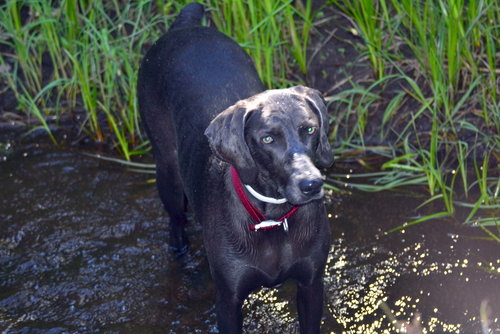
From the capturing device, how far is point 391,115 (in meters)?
5.40

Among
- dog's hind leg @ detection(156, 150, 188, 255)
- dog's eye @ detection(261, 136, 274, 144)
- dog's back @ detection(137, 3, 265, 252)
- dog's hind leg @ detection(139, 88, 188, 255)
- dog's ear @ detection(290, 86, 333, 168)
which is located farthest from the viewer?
dog's hind leg @ detection(156, 150, 188, 255)

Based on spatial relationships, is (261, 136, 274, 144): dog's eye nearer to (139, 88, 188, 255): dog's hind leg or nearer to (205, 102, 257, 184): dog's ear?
(205, 102, 257, 184): dog's ear

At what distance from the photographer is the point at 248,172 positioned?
121 inches

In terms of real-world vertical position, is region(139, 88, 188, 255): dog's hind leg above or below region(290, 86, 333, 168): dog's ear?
below

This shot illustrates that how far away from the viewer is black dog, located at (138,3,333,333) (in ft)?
9.90

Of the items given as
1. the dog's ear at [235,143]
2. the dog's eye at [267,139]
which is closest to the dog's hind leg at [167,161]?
the dog's ear at [235,143]

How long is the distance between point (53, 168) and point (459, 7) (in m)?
2.87

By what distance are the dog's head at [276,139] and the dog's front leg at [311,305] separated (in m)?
0.55

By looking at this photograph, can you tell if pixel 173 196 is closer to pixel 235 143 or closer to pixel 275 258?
pixel 275 258

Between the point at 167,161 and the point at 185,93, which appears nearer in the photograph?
the point at 185,93

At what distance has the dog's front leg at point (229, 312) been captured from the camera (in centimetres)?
337

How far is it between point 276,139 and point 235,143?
16 centimetres

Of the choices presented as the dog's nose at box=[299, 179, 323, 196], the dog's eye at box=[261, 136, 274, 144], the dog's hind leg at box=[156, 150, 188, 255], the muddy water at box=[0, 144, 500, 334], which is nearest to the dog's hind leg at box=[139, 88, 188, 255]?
the dog's hind leg at box=[156, 150, 188, 255]

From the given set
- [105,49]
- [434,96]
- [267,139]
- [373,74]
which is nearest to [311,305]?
[267,139]
